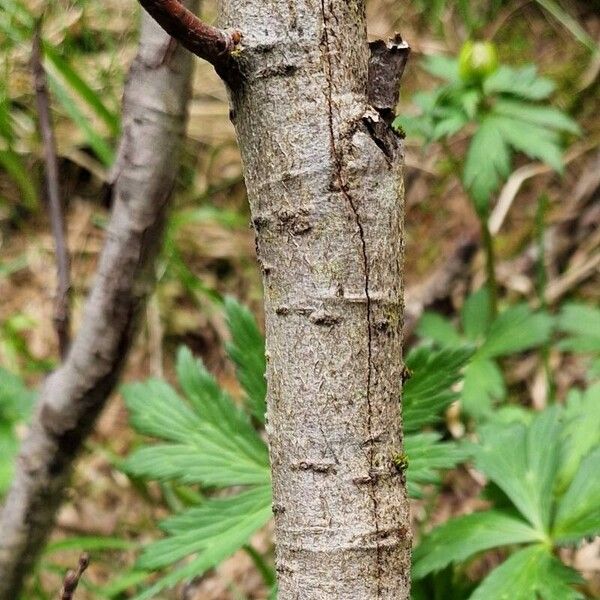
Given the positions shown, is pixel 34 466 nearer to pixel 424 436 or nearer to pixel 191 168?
pixel 424 436

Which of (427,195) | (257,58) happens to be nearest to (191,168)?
(427,195)

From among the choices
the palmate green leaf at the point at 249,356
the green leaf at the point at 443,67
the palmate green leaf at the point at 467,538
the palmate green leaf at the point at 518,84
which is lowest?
the palmate green leaf at the point at 467,538

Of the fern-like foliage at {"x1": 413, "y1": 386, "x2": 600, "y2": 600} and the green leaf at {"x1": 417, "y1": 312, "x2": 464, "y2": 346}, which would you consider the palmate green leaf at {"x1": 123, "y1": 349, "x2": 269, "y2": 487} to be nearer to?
the fern-like foliage at {"x1": 413, "y1": 386, "x2": 600, "y2": 600}

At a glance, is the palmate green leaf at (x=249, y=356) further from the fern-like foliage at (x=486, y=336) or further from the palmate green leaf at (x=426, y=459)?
the fern-like foliage at (x=486, y=336)

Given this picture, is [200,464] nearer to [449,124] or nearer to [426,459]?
[426,459]

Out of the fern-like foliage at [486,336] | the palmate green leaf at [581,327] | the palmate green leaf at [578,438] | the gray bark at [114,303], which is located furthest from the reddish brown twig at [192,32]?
the palmate green leaf at [581,327]

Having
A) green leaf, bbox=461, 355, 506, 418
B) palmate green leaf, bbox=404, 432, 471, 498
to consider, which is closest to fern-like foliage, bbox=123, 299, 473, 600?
palmate green leaf, bbox=404, 432, 471, 498
